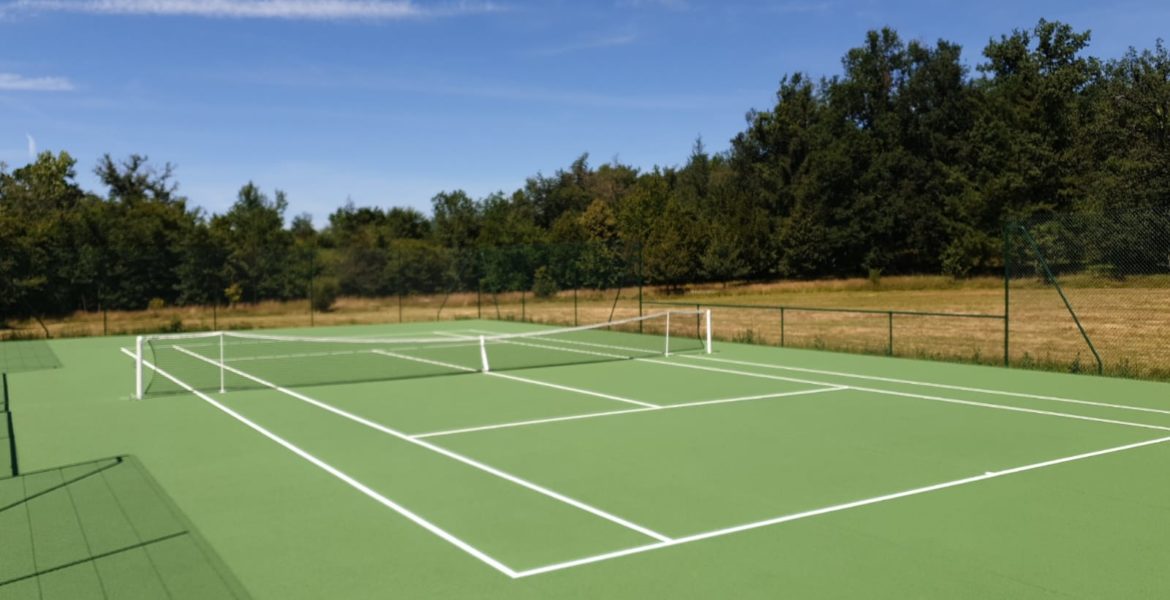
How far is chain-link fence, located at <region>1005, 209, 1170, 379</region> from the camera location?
2296 cm

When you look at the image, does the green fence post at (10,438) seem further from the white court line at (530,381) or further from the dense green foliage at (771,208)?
the dense green foliage at (771,208)

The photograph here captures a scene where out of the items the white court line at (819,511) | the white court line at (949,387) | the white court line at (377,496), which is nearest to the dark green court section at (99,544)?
the white court line at (377,496)

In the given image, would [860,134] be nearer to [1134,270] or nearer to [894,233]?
[894,233]

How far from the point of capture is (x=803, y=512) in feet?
26.7

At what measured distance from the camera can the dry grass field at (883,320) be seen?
2393 cm

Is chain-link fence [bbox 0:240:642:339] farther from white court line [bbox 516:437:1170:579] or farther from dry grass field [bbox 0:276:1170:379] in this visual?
white court line [bbox 516:437:1170:579]

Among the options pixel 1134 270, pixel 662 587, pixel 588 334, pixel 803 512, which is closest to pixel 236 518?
pixel 662 587

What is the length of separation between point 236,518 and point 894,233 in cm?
6644

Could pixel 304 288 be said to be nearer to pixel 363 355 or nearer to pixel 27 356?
pixel 27 356

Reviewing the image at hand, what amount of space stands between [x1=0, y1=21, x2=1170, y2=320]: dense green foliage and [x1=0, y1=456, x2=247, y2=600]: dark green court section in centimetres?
2448

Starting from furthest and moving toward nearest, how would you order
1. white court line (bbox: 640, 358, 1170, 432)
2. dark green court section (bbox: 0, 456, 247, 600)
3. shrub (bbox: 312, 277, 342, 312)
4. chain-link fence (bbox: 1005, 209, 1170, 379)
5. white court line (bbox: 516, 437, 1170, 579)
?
shrub (bbox: 312, 277, 342, 312) < chain-link fence (bbox: 1005, 209, 1170, 379) < white court line (bbox: 640, 358, 1170, 432) < white court line (bbox: 516, 437, 1170, 579) < dark green court section (bbox: 0, 456, 247, 600)

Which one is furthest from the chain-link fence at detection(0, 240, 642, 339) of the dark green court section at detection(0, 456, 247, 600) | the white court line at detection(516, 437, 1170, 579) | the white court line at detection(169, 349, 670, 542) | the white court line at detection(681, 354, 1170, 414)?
the dark green court section at detection(0, 456, 247, 600)

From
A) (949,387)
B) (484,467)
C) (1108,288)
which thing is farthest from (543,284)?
(484,467)

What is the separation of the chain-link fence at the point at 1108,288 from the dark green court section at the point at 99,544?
1669 centimetres
